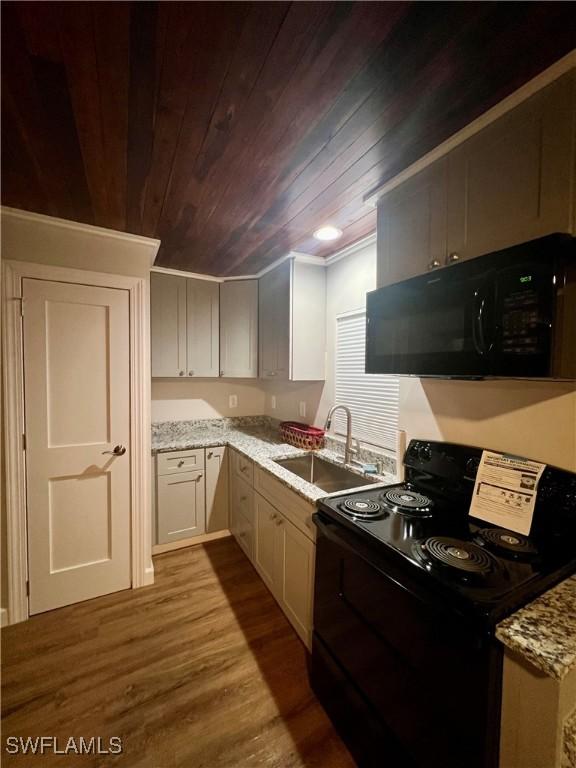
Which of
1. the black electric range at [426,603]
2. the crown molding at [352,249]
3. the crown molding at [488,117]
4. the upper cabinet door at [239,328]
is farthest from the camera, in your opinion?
the upper cabinet door at [239,328]

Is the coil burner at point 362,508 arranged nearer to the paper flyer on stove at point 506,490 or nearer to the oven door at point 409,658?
the oven door at point 409,658

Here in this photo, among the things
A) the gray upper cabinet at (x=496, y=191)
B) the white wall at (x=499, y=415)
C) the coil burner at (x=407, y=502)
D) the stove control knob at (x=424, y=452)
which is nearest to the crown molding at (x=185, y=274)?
the gray upper cabinet at (x=496, y=191)

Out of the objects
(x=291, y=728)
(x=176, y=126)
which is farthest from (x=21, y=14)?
(x=291, y=728)

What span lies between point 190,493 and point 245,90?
2.61 m

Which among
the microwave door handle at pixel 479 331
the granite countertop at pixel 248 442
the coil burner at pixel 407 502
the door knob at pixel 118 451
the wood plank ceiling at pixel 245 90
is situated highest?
the wood plank ceiling at pixel 245 90

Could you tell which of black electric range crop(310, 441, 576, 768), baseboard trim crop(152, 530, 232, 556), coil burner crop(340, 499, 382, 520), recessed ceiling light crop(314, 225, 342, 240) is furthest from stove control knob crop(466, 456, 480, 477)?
baseboard trim crop(152, 530, 232, 556)

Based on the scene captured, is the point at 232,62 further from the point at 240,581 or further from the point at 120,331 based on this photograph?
the point at 240,581

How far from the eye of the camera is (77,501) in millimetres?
1995

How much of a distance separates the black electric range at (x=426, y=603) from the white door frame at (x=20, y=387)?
1.43 m

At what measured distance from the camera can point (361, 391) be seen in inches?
88.5

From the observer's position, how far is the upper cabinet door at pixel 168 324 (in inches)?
109

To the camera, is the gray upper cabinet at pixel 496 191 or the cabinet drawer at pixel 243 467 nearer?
the gray upper cabinet at pixel 496 191

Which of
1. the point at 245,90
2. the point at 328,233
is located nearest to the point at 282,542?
the point at 328,233

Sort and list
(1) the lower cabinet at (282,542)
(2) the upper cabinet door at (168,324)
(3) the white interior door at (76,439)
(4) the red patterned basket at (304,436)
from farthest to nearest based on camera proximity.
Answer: (2) the upper cabinet door at (168,324), (4) the red patterned basket at (304,436), (3) the white interior door at (76,439), (1) the lower cabinet at (282,542)
